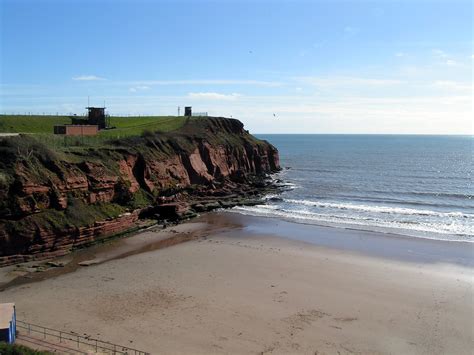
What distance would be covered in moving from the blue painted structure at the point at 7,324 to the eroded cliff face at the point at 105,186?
37.0 ft

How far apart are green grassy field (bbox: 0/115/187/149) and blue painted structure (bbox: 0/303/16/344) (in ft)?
76.5

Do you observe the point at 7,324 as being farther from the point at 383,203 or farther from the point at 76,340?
the point at 383,203

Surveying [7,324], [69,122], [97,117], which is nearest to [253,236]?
[7,324]

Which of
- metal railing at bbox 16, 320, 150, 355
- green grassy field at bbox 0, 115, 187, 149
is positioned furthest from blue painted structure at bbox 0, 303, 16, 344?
green grassy field at bbox 0, 115, 187, 149

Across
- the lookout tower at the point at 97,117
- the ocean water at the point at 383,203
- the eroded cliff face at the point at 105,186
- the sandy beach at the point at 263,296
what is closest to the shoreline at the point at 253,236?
the sandy beach at the point at 263,296

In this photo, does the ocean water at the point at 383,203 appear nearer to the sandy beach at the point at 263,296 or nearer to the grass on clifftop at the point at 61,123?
the sandy beach at the point at 263,296

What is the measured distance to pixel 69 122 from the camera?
208ft

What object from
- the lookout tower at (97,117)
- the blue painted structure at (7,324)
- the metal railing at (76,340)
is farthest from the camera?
the lookout tower at (97,117)

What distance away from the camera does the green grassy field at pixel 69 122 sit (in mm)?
44594

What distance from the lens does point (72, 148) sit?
135 feet

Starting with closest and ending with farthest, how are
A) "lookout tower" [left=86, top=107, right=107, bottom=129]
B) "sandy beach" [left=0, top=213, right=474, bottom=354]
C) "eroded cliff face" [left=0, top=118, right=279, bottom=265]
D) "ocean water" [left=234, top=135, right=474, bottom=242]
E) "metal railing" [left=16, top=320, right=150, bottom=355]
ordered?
1. "metal railing" [left=16, top=320, right=150, bottom=355]
2. "sandy beach" [left=0, top=213, right=474, bottom=354]
3. "eroded cliff face" [left=0, top=118, right=279, bottom=265]
4. "ocean water" [left=234, top=135, right=474, bottom=242]
5. "lookout tower" [left=86, top=107, right=107, bottom=129]

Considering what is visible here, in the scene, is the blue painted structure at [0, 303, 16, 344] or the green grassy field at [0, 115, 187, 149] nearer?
the blue painted structure at [0, 303, 16, 344]

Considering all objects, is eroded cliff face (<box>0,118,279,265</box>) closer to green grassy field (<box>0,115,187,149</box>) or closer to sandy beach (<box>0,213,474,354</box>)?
sandy beach (<box>0,213,474,354</box>)

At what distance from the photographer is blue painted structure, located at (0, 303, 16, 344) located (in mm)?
17406
